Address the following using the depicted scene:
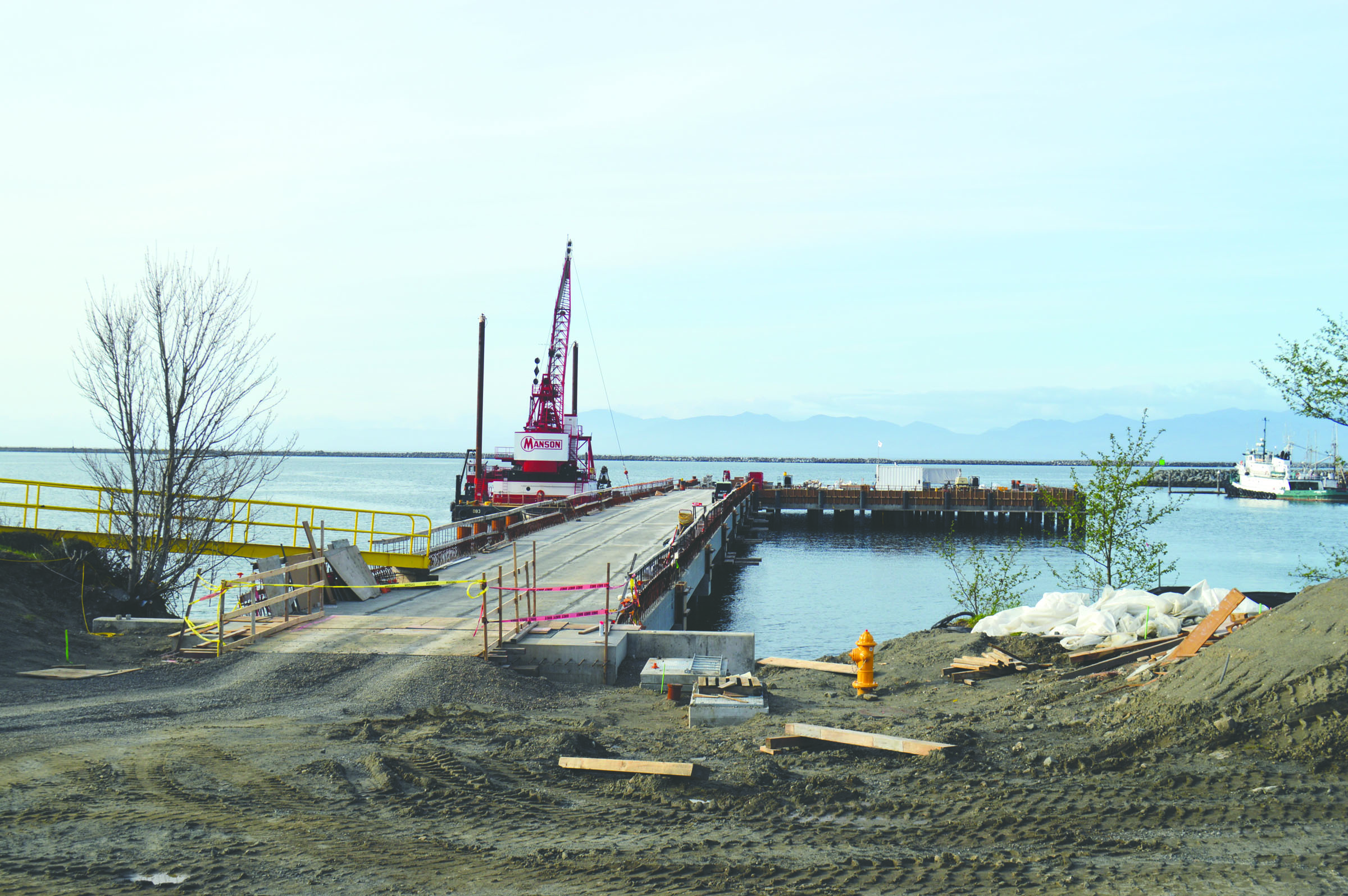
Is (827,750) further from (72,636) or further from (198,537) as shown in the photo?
(198,537)

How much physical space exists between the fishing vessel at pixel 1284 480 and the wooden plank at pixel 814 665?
125m

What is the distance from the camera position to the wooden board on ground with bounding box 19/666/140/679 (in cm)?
1271

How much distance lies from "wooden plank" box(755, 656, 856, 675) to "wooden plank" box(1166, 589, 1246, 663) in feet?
16.4

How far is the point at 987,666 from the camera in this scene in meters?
13.4

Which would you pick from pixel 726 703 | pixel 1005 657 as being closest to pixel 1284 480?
pixel 1005 657

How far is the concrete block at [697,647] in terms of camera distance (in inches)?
619

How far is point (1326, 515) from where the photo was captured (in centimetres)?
9481

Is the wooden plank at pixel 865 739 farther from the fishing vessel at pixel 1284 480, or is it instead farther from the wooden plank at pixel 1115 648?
the fishing vessel at pixel 1284 480

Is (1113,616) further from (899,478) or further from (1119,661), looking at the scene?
(899,478)

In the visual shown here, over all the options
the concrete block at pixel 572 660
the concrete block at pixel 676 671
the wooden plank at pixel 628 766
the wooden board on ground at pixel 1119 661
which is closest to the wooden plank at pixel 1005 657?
the wooden board on ground at pixel 1119 661

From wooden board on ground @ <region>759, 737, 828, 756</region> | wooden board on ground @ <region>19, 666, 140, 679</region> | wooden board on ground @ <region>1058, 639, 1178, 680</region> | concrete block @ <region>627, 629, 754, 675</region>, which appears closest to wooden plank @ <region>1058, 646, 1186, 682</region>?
wooden board on ground @ <region>1058, 639, 1178, 680</region>

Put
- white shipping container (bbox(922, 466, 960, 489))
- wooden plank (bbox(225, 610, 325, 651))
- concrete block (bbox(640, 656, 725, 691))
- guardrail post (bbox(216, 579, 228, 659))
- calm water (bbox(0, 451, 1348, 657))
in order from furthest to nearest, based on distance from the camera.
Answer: white shipping container (bbox(922, 466, 960, 489)) → calm water (bbox(0, 451, 1348, 657)) → wooden plank (bbox(225, 610, 325, 651)) → guardrail post (bbox(216, 579, 228, 659)) → concrete block (bbox(640, 656, 725, 691))

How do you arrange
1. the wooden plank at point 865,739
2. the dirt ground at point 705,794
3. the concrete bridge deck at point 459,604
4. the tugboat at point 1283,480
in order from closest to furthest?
the dirt ground at point 705,794 < the wooden plank at point 865,739 < the concrete bridge deck at point 459,604 < the tugboat at point 1283,480

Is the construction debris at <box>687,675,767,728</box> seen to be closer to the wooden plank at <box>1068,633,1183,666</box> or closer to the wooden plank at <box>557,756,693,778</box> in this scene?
the wooden plank at <box>557,756,693,778</box>
